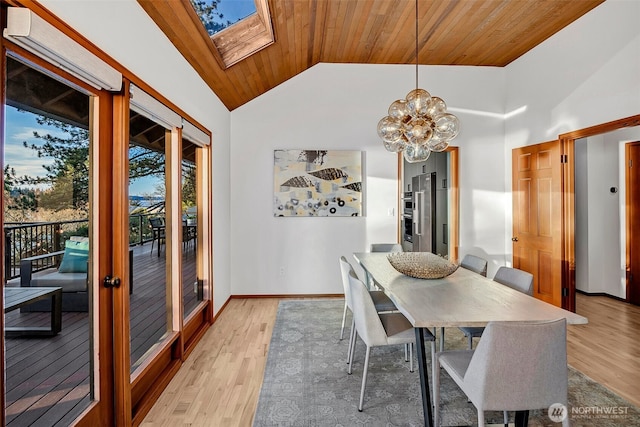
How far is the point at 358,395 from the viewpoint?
2.30m

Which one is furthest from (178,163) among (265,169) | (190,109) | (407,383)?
(407,383)

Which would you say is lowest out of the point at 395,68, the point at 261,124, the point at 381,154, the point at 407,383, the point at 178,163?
the point at 407,383

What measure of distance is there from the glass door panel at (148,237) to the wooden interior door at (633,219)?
5.39m

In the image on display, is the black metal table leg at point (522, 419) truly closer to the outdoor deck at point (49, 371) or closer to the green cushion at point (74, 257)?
the outdoor deck at point (49, 371)

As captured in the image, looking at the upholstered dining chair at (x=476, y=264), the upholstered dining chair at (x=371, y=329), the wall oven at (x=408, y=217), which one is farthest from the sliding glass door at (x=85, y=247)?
the wall oven at (x=408, y=217)

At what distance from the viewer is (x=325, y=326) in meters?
3.55

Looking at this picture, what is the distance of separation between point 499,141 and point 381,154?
66.3 inches

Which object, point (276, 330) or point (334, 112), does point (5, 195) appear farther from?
point (334, 112)

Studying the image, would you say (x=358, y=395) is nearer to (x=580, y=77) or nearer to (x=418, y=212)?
(x=580, y=77)

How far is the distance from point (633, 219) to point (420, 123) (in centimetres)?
361

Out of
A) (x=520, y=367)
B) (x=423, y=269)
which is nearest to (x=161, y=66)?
(x=423, y=269)

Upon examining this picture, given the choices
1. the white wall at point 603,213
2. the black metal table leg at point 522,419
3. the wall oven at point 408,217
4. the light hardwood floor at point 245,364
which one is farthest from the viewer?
the wall oven at point 408,217

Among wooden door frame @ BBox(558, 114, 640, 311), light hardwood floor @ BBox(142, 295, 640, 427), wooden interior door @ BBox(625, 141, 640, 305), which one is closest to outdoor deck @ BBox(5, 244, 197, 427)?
light hardwood floor @ BBox(142, 295, 640, 427)

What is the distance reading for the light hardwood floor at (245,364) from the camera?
2.15m
